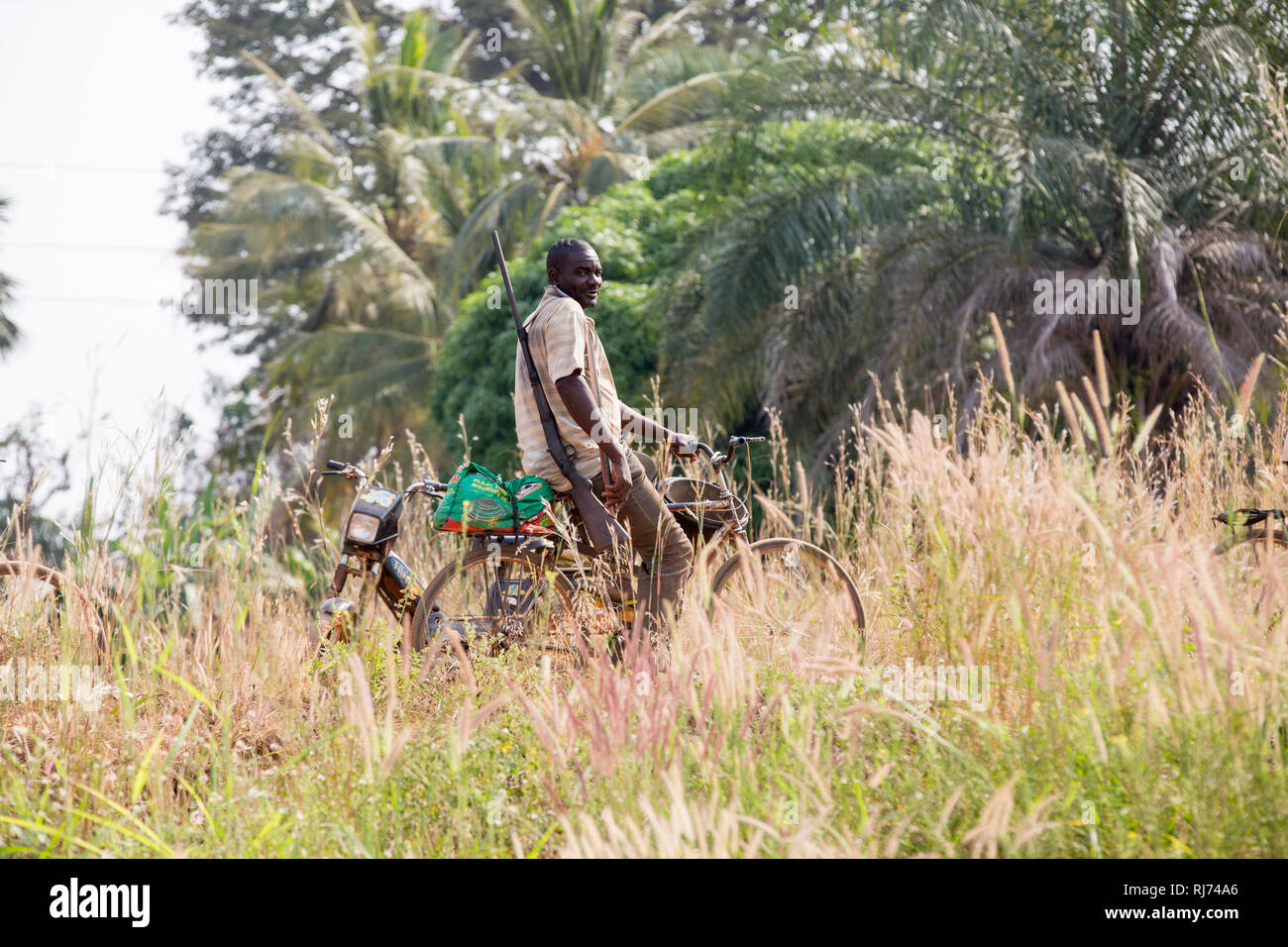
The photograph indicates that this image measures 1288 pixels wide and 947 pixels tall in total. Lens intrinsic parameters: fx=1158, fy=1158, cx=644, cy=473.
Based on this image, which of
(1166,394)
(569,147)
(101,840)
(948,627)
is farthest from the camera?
(569,147)

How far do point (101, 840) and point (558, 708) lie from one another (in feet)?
3.54

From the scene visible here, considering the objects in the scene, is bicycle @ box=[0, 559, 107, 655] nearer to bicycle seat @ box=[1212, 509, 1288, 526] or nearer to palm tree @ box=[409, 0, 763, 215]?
bicycle seat @ box=[1212, 509, 1288, 526]

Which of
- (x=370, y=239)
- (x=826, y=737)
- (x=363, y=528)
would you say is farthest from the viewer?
(x=370, y=239)

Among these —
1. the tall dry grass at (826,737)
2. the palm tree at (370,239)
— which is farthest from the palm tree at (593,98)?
the tall dry grass at (826,737)

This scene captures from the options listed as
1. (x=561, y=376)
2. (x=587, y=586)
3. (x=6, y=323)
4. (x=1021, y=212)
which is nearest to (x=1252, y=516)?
(x=587, y=586)

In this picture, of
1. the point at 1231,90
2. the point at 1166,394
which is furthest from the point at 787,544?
the point at 1231,90

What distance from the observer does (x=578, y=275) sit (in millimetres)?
4176

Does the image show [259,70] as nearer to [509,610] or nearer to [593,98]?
[593,98]

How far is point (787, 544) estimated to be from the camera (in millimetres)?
4500

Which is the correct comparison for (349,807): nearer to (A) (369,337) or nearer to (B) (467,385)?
(B) (467,385)

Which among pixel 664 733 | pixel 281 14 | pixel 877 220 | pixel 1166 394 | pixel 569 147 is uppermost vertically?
pixel 281 14

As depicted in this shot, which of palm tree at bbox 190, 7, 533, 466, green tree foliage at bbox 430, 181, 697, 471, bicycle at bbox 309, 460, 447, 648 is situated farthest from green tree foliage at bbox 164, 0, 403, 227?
bicycle at bbox 309, 460, 447, 648

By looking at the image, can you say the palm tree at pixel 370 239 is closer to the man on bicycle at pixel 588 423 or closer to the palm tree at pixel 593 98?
the palm tree at pixel 593 98

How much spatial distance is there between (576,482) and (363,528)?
0.85m
